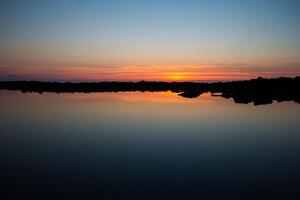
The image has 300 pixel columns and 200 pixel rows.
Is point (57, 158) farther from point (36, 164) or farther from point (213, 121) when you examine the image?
point (213, 121)

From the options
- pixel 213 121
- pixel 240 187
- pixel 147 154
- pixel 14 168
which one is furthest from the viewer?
pixel 213 121

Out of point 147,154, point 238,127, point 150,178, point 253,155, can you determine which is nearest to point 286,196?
point 150,178

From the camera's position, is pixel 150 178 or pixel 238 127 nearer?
pixel 150 178

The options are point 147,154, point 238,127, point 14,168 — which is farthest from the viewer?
point 238,127

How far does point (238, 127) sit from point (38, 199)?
2013 cm

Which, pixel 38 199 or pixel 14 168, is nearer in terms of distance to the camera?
pixel 38 199

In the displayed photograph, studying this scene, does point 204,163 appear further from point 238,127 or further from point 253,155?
point 238,127

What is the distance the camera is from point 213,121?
31.8 m

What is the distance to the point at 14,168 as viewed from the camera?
14.1 metres

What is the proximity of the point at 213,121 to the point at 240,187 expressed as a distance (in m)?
20.4

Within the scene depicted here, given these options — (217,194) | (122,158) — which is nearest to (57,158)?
(122,158)

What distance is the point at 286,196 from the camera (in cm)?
1076

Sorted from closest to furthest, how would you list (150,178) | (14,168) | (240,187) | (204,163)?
(240,187), (150,178), (14,168), (204,163)

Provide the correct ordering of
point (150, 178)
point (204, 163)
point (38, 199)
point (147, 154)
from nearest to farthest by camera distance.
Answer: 1. point (38, 199)
2. point (150, 178)
3. point (204, 163)
4. point (147, 154)
